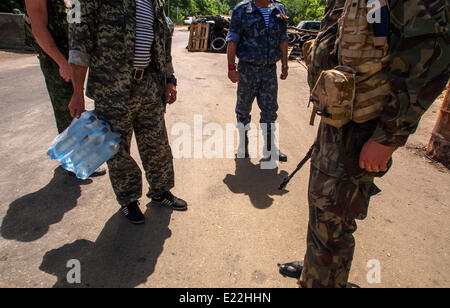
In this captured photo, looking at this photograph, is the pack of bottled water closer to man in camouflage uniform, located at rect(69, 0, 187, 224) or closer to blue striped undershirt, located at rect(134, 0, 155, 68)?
man in camouflage uniform, located at rect(69, 0, 187, 224)

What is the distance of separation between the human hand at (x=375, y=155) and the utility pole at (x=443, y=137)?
2691 mm

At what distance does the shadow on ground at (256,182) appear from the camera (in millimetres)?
2764

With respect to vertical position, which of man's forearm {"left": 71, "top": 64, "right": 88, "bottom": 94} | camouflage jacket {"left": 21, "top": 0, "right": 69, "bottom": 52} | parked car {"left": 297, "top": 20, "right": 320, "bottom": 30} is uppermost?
parked car {"left": 297, "top": 20, "right": 320, "bottom": 30}

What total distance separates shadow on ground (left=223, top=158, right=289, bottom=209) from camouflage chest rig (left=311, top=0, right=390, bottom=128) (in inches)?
58.7

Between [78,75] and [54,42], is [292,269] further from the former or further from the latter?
[54,42]

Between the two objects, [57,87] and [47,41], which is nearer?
[47,41]

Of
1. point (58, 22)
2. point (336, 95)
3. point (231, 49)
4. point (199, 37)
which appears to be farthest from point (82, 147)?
point (199, 37)

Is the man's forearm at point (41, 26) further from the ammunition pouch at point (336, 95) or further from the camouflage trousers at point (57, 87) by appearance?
the ammunition pouch at point (336, 95)

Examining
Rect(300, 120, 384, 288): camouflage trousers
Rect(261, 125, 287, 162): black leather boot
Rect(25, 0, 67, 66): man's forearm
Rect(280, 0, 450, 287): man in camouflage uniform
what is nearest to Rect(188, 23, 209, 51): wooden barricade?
Rect(261, 125, 287, 162): black leather boot

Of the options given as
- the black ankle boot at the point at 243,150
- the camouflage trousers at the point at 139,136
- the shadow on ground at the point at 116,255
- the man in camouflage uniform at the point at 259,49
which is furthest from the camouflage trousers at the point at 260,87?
the shadow on ground at the point at 116,255

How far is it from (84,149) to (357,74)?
1.68 m

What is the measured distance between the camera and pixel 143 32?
1.96 m

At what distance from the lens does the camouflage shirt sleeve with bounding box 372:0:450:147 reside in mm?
1122
